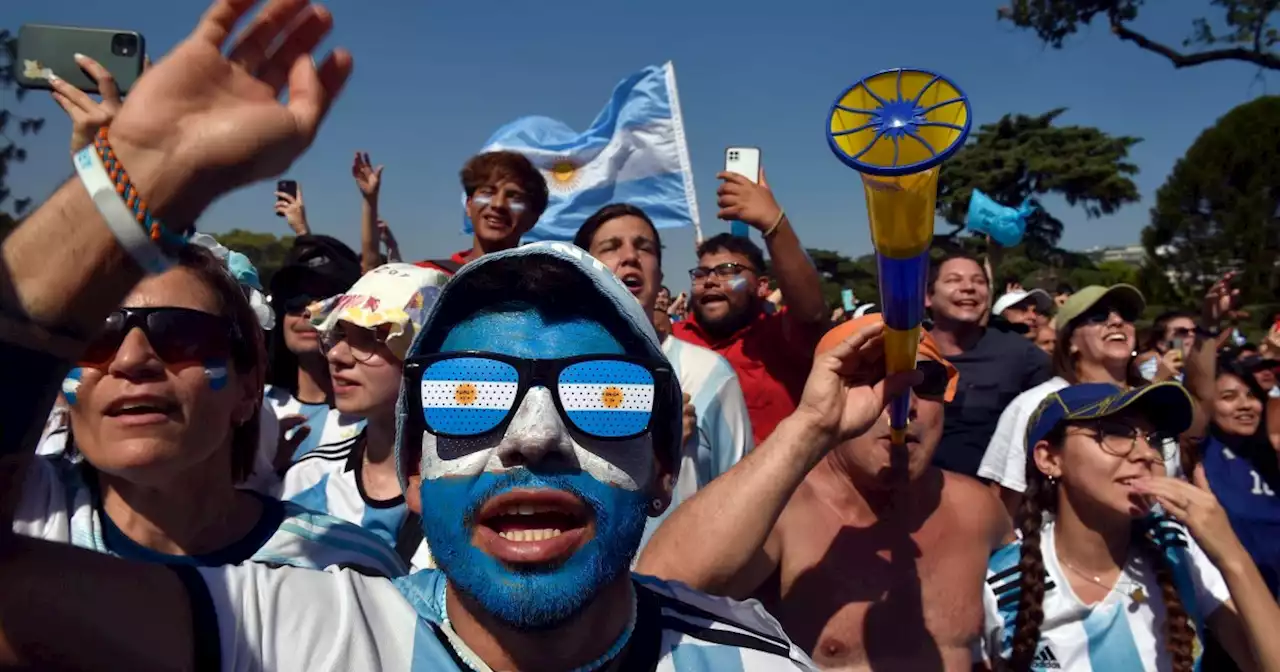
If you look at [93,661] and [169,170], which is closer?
[169,170]

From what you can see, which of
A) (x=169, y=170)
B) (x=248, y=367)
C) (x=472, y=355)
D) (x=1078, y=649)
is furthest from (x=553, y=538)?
(x=1078, y=649)

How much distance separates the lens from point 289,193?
6051 mm

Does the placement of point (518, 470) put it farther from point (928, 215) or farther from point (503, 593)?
point (928, 215)

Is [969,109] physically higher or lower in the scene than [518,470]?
higher

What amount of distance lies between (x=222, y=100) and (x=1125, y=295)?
5.02m

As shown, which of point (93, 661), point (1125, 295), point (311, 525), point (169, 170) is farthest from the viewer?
point (1125, 295)

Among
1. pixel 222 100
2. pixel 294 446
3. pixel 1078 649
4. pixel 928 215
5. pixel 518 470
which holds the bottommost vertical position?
pixel 1078 649

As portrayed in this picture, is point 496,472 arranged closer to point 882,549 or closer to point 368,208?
point 882,549

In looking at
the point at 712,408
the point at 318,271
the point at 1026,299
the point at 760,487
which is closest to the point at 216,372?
the point at 760,487

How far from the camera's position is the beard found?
1.32m

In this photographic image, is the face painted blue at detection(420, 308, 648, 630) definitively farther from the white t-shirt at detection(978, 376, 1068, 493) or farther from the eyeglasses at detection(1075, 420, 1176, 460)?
the white t-shirt at detection(978, 376, 1068, 493)

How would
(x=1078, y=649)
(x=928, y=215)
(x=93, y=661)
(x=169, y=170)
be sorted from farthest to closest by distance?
(x=1078, y=649)
(x=928, y=215)
(x=93, y=661)
(x=169, y=170)

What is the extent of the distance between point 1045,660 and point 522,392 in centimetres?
218

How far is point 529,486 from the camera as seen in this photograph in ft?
4.49
